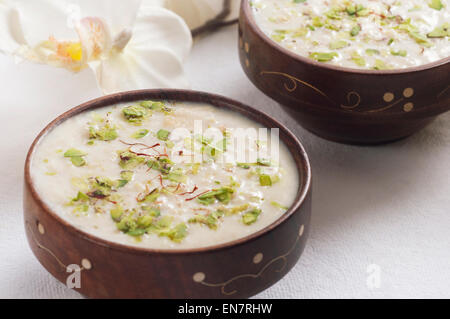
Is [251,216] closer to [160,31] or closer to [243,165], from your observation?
[243,165]

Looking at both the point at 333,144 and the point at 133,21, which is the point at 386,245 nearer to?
the point at 333,144

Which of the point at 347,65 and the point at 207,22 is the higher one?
the point at 347,65

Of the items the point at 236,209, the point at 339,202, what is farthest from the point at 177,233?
the point at 339,202

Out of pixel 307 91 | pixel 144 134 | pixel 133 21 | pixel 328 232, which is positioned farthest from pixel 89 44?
pixel 328 232

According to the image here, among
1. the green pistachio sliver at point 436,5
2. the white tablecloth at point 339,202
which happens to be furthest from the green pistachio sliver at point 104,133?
the green pistachio sliver at point 436,5

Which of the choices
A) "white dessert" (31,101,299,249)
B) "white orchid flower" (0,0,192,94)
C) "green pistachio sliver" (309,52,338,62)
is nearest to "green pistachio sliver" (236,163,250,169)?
"white dessert" (31,101,299,249)
